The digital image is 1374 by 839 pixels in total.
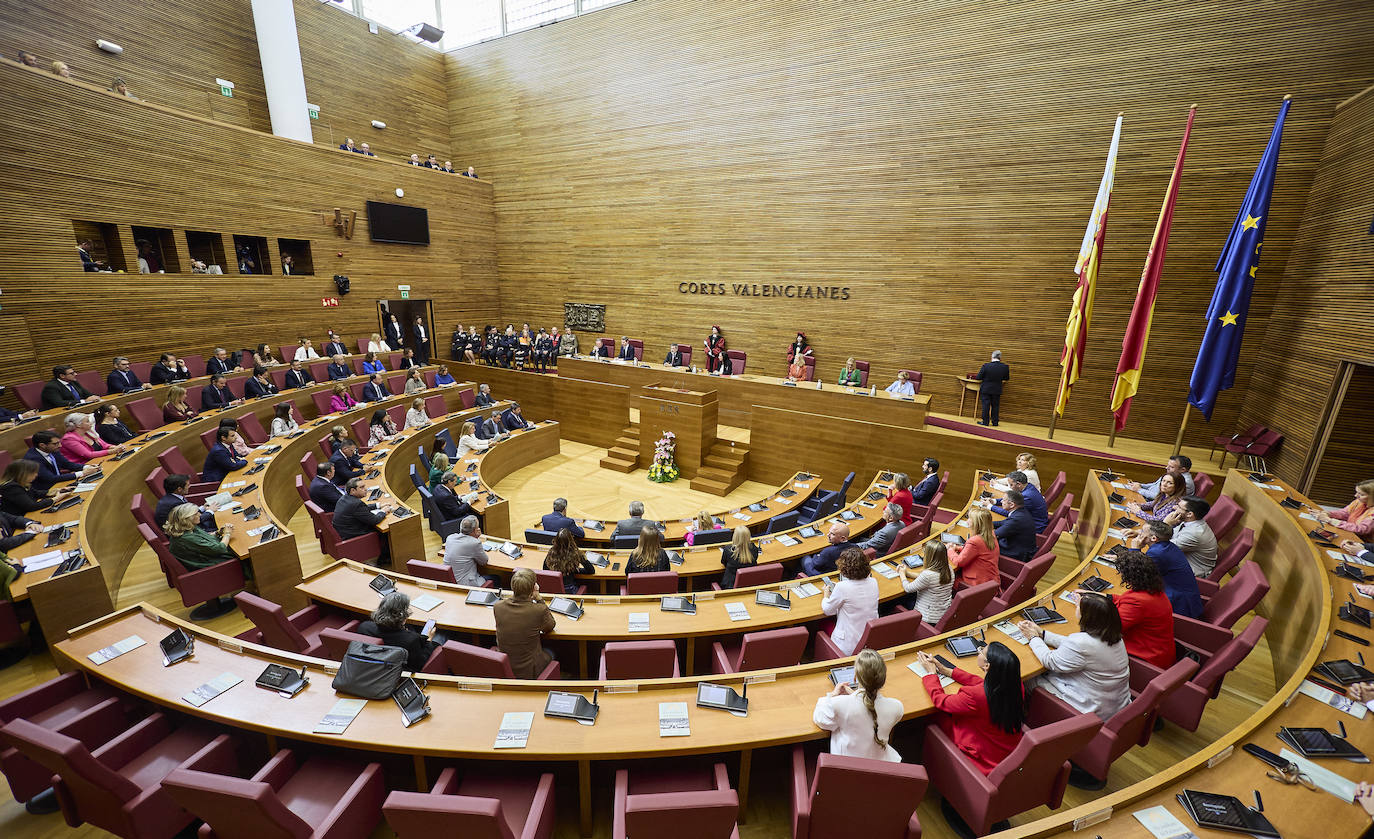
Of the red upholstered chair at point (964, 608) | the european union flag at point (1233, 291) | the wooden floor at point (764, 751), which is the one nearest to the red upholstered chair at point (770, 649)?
the wooden floor at point (764, 751)

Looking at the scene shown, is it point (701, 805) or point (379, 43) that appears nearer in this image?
point (701, 805)

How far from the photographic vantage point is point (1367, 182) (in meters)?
6.35

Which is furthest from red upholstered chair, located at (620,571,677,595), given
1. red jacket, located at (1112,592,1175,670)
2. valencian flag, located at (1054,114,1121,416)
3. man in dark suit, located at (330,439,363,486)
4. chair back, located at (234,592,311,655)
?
valencian flag, located at (1054,114,1121,416)

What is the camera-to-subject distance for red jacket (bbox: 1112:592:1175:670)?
129 inches

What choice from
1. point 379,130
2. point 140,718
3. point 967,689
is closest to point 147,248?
point 379,130

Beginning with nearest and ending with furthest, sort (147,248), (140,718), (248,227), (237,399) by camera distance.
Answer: (140,718) → (237,399) → (147,248) → (248,227)

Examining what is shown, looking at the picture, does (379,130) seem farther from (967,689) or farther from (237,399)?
(967,689)

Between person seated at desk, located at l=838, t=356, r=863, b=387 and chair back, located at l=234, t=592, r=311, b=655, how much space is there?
8614 mm

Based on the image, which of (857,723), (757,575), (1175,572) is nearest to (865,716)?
(857,723)

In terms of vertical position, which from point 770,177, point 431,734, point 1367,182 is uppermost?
point 770,177

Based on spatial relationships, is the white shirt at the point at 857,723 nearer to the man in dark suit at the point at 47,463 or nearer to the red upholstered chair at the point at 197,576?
the red upholstered chair at the point at 197,576

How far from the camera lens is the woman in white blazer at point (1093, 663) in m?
2.84

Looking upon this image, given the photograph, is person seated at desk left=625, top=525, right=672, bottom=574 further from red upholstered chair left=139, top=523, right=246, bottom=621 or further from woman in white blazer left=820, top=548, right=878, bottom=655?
red upholstered chair left=139, top=523, right=246, bottom=621

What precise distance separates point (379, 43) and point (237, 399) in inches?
432
